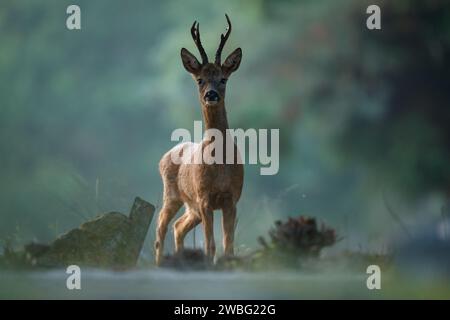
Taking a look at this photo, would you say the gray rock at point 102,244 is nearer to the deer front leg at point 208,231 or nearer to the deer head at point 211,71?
the deer front leg at point 208,231

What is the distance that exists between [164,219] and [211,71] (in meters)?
1.97

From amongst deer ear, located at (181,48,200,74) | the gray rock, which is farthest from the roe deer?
the gray rock

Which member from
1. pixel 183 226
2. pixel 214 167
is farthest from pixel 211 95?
pixel 183 226

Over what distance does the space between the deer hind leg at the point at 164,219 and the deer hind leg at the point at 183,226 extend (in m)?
0.11

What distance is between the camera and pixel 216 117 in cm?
976

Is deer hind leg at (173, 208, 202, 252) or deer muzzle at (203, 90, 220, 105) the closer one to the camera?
deer muzzle at (203, 90, 220, 105)

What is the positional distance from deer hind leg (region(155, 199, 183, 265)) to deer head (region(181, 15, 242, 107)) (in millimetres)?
1428

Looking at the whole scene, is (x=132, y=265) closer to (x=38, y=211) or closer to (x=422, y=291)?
(x=422, y=291)

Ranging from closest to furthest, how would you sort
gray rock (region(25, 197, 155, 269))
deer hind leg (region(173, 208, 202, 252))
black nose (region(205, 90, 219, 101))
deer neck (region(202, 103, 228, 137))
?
gray rock (region(25, 197, 155, 269)) < black nose (region(205, 90, 219, 101)) < deer neck (region(202, 103, 228, 137)) < deer hind leg (region(173, 208, 202, 252))

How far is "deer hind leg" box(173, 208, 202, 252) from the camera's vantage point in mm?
10688

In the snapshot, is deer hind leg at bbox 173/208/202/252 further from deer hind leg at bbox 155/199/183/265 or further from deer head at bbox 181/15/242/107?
deer head at bbox 181/15/242/107

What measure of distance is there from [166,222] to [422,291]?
340 cm

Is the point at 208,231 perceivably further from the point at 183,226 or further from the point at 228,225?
the point at 183,226

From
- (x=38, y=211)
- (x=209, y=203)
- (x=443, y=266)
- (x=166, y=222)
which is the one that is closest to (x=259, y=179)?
(x=38, y=211)
